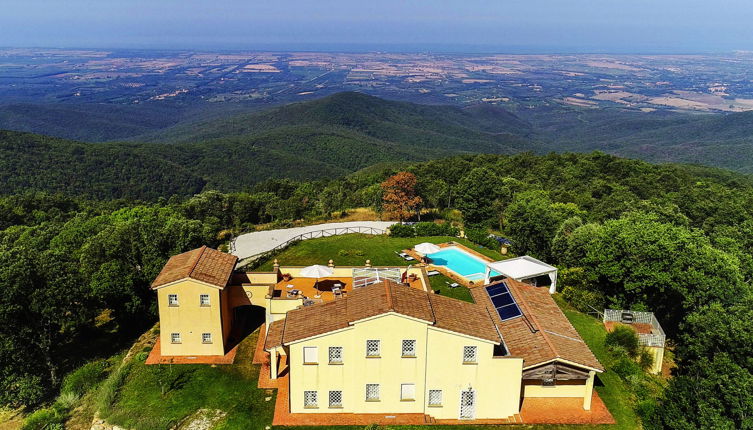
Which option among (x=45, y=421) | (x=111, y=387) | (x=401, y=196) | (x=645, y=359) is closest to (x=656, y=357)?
(x=645, y=359)

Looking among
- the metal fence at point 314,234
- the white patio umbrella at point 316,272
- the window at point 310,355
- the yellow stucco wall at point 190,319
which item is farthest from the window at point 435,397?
the metal fence at point 314,234

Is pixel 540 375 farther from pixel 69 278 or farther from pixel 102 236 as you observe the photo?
pixel 102 236

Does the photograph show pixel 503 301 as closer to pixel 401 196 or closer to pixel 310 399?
pixel 310 399

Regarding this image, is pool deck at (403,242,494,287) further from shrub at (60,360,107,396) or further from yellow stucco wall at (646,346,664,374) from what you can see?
shrub at (60,360,107,396)

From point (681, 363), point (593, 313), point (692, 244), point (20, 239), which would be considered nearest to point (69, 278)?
point (20, 239)

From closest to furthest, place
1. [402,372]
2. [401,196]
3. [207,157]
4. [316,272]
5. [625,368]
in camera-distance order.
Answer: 1. [402,372]
2. [625,368]
3. [316,272]
4. [401,196]
5. [207,157]

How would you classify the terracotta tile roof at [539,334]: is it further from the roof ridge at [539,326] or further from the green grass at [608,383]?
the green grass at [608,383]

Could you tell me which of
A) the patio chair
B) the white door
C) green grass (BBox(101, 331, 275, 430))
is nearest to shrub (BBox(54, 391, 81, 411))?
green grass (BBox(101, 331, 275, 430))
